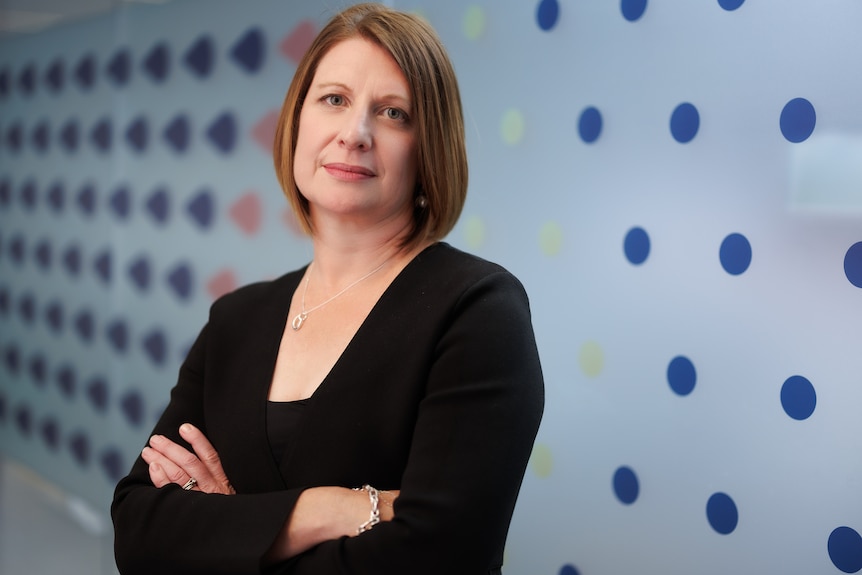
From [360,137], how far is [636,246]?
79 centimetres

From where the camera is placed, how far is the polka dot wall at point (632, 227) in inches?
73.4

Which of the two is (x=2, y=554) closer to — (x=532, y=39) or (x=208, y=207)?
(x=208, y=207)

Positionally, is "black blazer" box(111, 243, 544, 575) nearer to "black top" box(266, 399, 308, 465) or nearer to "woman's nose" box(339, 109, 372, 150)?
"black top" box(266, 399, 308, 465)

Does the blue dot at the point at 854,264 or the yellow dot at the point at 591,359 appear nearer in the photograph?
the blue dot at the point at 854,264

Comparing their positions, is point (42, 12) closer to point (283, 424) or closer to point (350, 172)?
point (350, 172)

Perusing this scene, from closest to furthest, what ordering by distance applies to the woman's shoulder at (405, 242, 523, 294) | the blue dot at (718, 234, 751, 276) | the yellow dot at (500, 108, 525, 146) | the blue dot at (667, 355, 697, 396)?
the woman's shoulder at (405, 242, 523, 294)
the blue dot at (718, 234, 751, 276)
the blue dot at (667, 355, 697, 396)
the yellow dot at (500, 108, 525, 146)

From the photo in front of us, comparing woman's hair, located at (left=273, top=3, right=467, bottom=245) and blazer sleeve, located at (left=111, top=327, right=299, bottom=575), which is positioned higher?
woman's hair, located at (left=273, top=3, right=467, bottom=245)

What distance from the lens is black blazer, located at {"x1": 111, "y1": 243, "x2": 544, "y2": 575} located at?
4.87ft

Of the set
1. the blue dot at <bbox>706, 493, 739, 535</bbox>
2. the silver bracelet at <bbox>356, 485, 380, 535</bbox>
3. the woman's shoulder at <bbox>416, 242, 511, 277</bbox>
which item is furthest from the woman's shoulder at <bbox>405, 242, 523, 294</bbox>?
the blue dot at <bbox>706, 493, 739, 535</bbox>

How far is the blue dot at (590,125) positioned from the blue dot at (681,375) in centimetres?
57

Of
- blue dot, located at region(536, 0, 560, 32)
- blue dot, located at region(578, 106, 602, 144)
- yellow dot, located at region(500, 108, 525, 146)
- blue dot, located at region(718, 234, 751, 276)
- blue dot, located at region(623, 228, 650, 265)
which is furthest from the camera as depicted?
yellow dot, located at region(500, 108, 525, 146)

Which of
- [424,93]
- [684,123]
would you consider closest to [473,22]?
[684,123]

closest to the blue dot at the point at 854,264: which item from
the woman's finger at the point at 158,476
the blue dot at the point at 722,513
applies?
the blue dot at the point at 722,513

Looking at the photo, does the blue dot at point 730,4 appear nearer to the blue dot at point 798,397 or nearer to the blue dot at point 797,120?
the blue dot at point 797,120
